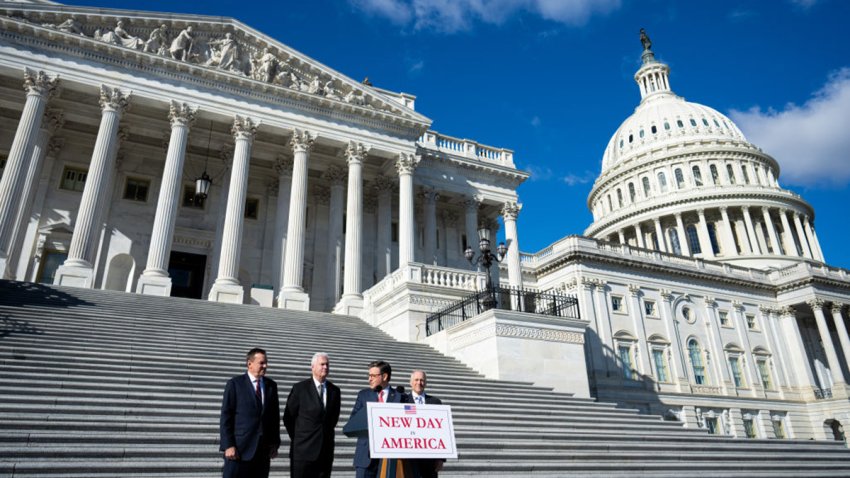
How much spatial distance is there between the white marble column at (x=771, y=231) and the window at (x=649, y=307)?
35236 mm

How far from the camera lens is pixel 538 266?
147 ft

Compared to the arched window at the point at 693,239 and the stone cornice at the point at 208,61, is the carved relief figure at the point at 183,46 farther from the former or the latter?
the arched window at the point at 693,239

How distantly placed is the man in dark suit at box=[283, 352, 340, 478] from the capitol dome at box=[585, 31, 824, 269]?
Answer: 68.1 metres

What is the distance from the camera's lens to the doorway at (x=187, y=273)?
103ft

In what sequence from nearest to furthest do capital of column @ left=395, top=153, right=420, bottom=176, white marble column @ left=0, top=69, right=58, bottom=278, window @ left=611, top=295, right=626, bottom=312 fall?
white marble column @ left=0, top=69, right=58, bottom=278 < capital of column @ left=395, top=153, right=420, bottom=176 < window @ left=611, top=295, right=626, bottom=312

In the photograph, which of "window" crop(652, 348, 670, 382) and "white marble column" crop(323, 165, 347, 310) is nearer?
"white marble column" crop(323, 165, 347, 310)

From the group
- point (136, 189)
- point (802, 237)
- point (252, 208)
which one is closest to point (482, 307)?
point (252, 208)

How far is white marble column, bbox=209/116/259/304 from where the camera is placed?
2483cm

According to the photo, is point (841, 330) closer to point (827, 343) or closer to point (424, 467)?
point (827, 343)

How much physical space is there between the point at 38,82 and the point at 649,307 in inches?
1669

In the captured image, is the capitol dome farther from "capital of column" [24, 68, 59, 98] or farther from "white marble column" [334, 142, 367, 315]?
"capital of column" [24, 68, 59, 98]

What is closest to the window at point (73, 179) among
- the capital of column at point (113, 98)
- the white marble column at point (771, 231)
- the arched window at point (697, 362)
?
the capital of column at point (113, 98)

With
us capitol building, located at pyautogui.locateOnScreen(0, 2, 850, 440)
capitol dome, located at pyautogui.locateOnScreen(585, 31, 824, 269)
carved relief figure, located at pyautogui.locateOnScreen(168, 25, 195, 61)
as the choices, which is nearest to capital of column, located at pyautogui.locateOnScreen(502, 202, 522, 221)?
us capitol building, located at pyautogui.locateOnScreen(0, 2, 850, 440)

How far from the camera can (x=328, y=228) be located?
34938mm
